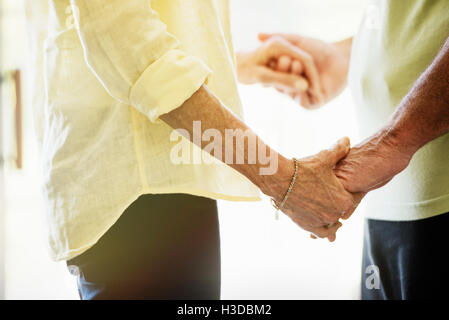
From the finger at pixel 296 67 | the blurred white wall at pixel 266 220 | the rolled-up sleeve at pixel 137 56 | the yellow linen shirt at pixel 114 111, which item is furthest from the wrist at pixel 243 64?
the rolled-up sleeve at pixel 137 56

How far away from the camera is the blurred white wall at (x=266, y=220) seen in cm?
127

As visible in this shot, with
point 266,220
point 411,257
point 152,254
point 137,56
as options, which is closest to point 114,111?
point 137,56

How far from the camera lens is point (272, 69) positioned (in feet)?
3.31

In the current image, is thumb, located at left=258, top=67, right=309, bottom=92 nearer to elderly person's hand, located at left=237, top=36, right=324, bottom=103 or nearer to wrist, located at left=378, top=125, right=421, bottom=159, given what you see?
elderly person's hand, located at left=237, top=36, right=324, bottom=103

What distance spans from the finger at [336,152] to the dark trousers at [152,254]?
0.72 ft

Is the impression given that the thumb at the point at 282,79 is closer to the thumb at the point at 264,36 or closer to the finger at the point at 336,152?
the thumb at the point at 264,36

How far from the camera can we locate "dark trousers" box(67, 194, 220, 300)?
607 mm

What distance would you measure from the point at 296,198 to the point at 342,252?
0.90 metres

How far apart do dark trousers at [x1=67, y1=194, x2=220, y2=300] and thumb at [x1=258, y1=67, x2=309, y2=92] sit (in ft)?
1.52

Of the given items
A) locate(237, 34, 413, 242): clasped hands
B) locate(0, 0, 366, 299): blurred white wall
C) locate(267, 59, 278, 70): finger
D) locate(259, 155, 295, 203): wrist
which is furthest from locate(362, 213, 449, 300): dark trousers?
locate(0, 0, 366, 299): blurred white wall

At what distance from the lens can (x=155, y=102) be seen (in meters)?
0.49

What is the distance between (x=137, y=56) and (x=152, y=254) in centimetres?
32
